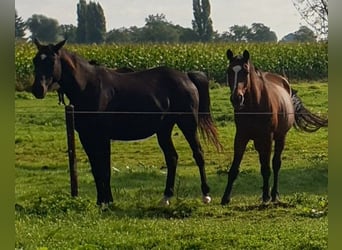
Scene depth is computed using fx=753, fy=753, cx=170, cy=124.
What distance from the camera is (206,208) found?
8.05m

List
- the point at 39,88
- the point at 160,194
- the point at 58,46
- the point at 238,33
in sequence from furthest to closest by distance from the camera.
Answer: the point at 238,33
the point at 160,194
the point at 58,46
the point at 39,88

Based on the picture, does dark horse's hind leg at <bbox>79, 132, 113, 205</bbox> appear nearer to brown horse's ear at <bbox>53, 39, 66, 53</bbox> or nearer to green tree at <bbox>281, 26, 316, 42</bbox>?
brown horse's ear at <bbox>53, 39, 66, 53</bbox>

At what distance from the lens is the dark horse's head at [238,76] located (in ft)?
25.7

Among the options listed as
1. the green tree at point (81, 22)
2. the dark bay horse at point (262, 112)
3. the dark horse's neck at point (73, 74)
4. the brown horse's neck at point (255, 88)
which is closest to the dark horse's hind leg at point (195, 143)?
the dark bay horse at point (262, 112)

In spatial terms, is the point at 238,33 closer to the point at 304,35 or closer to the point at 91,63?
the point at 304,35

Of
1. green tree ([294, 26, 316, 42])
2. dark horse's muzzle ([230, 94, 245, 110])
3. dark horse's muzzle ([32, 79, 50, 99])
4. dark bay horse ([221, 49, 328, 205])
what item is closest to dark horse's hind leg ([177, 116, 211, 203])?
dark bay horse ([221, 49, 328, 205])

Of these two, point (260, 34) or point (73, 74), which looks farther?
point (260, 34)

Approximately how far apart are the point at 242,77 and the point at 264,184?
125cm

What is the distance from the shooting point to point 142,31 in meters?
8.36

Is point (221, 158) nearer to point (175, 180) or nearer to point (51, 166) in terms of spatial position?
point (175, 180)

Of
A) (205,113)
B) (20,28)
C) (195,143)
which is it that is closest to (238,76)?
(205,113)

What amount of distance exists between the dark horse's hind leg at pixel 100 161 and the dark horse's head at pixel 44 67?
26.2 inches

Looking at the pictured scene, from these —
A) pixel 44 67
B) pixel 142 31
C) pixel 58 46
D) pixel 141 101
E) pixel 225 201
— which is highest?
pixel 142 31

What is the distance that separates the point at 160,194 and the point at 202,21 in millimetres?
1930
